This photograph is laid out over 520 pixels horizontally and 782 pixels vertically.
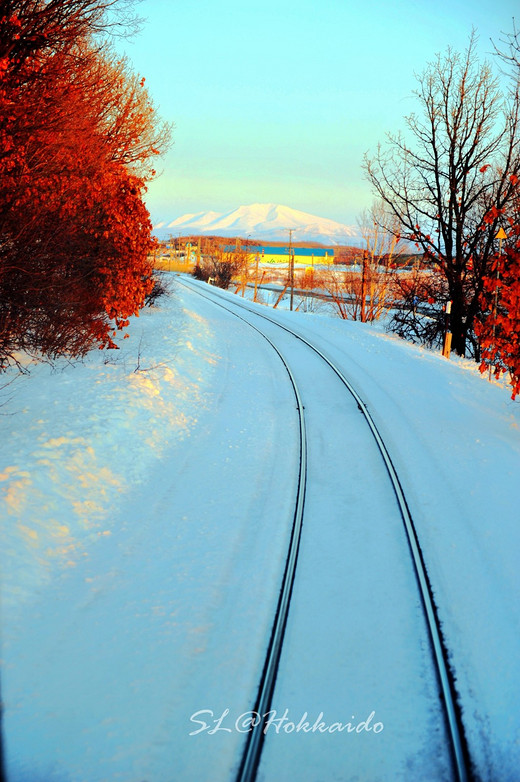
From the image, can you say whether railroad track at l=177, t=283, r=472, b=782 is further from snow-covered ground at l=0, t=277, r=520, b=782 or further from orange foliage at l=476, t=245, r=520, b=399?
orange foliage at l=476, t=245, r=520, b=399

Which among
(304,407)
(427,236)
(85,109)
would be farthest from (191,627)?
(427,236)

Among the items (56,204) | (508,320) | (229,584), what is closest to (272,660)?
(229,584)

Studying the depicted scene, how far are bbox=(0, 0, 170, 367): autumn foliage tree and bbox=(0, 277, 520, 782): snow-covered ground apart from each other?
6.16 feet

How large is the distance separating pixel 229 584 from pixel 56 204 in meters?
8.89

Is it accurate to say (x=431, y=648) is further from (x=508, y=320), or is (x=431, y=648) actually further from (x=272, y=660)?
(x=508, y=320)

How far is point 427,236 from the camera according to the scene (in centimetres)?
2045

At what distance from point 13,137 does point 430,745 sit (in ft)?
34.1

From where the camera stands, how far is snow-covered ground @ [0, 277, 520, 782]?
379cm

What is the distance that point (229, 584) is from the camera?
5.54m

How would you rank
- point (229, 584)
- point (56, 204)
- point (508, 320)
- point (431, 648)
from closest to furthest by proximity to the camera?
point (431, 648)
point (229, 584)
point (508, 320)
point (56, 204)

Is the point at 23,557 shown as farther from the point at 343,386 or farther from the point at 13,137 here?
the point at 343,386

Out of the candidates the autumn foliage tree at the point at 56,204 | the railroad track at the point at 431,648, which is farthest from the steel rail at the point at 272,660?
the autumn foliage tree at the point at 56,204

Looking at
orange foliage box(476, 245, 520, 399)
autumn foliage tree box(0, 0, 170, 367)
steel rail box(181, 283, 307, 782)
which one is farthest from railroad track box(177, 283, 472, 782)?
autumn foliage tree box(0, 0, 170, 367)

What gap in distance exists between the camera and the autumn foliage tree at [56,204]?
9961mm
